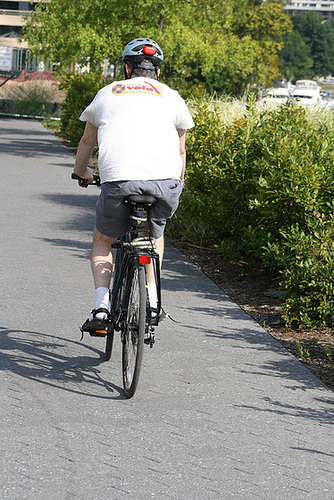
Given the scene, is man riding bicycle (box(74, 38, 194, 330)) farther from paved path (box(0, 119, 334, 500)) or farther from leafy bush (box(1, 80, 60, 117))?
leafy bush (box(1, 80, 60, 117))

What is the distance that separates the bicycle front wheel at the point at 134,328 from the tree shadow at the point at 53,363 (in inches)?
5.4

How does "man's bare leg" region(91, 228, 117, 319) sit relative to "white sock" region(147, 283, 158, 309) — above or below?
above

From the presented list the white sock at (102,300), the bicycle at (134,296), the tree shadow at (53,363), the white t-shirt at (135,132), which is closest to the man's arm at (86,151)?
the white t-shirt at (135,132)

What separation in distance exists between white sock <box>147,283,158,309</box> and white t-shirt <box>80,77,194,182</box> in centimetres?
64

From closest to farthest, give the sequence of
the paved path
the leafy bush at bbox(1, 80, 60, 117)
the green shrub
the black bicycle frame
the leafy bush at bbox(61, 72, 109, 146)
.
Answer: the paved path
the black bicycle frame
the green shrub
the leafy bush at bbox(61, 72, 109, 146)
the leafy bush at bbox(1, 80, 60, 117)

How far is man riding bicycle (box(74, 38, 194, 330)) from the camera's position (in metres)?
4.55

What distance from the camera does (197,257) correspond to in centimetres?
917

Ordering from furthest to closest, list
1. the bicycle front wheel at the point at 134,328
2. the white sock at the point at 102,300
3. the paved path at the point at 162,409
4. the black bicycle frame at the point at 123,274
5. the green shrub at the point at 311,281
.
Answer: the green shrub at the point at 311,281
the white sock at the point at 102,300
the black bicycle frame at the point at 123,274
the bicycle front wheel at the point at 134,328
the paved path at the point at 162,409

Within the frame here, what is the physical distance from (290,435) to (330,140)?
4175 millimetres

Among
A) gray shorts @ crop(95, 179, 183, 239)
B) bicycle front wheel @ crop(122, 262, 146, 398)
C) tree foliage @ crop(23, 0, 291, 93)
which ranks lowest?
bicycle front wheel @ crop(122, 262, 146, 398)

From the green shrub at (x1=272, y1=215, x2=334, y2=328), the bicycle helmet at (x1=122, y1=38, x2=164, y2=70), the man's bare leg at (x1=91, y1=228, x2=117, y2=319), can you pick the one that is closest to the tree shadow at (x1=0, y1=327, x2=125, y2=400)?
the man's bare leg at (x1=91, y1=228, x2=117, y2=319)

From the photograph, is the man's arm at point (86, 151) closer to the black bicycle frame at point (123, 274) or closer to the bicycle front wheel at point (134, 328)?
the black bicycle frame at point (123, 274)

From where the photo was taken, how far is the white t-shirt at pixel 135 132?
4.55 metres

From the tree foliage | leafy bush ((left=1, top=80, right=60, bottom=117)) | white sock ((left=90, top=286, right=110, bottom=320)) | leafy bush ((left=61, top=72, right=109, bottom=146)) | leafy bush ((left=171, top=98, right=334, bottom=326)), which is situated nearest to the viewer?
white sock ((left=90, top=286, right=110, bottom=320))
